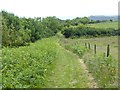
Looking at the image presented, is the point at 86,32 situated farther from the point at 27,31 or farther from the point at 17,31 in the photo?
the point at 17,31

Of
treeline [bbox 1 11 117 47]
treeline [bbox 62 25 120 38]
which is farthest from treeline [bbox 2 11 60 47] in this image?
treeline [bbox 62 25 120 38]

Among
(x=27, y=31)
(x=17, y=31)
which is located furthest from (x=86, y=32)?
(x=17, y=31)

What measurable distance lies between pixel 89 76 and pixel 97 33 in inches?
1990

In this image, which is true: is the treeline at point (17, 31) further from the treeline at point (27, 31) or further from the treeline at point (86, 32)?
the treeline at point (86, 32)

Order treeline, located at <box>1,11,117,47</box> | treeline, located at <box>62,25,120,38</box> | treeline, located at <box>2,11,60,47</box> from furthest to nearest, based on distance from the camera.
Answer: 1. treeline, located at <box>62,25,120,38</box>
2. treeline, located at <box>1,11,117,47</box>
3. treeline, located at <box>2,11,60,47</box>

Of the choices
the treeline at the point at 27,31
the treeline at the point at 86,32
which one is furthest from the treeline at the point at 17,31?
the treeline at the point at 86,32

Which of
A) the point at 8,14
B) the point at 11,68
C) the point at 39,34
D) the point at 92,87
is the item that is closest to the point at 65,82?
the point at 92,87

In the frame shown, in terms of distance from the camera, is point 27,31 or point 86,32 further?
point 86,32

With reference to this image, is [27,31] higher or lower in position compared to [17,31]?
lower

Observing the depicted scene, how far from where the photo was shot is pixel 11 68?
11.5 m

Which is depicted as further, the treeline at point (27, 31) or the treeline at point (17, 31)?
the treeline at point (27, 31)

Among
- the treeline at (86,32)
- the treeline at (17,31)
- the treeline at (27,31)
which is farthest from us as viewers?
the treeline at (86,32)

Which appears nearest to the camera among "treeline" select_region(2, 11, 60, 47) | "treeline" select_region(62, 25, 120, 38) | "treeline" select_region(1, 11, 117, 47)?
"treeline" select_region(2, 11, 60, 47)

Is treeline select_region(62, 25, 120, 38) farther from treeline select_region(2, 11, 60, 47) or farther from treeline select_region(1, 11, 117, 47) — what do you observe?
treeline select_region(2, 11, 60, 47)
